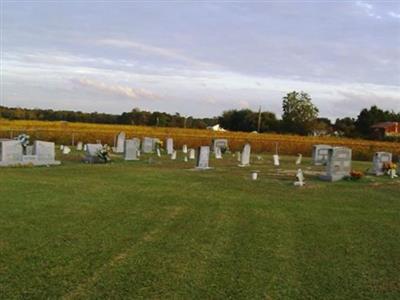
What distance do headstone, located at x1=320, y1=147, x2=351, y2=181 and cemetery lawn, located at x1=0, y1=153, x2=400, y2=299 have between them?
13.2ft

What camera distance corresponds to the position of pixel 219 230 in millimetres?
10797

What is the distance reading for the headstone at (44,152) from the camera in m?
25.2

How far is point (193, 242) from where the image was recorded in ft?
31.6

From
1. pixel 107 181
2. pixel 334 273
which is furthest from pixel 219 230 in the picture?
pixel 107 181

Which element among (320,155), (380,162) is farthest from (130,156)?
(380,162)

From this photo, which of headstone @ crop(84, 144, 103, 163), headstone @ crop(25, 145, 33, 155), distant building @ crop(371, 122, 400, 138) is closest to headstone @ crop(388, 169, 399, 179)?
headstone @ crop(84, 144, 103, 163)

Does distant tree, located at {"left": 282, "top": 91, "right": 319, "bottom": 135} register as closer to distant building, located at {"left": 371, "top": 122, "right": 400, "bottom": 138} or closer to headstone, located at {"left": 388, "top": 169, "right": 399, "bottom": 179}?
distant building, located at {"left": 371, "top": 122, "right": 400, "bottom": 138}

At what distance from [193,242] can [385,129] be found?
7965 centimetres

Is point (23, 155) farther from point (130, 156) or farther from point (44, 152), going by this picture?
point (130, 156)

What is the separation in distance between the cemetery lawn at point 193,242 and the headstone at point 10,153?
21.3 ft

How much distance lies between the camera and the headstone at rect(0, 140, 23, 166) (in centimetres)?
2366

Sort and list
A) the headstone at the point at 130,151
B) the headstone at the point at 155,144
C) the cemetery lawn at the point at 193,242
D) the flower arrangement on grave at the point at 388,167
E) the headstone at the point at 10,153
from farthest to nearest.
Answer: the headstone at the point at 155,144 < the headstone at the point at 130,151 < the flower arrangement on grave at the point at 388,167 < the headstone at the point at 10,153 < the cemetery lawn at the point at 193,242

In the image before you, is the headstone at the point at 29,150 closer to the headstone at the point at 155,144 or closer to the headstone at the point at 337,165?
the headstone at the point at 155,144

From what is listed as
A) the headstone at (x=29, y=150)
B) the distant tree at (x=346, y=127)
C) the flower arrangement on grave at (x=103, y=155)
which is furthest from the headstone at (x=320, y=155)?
the distant tree at (x=346, y=127)
